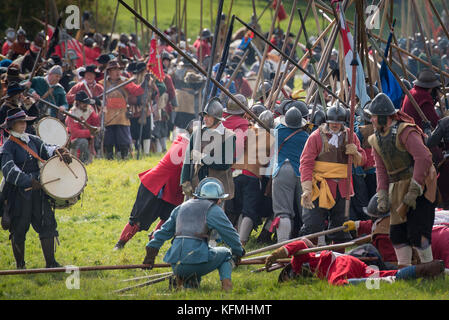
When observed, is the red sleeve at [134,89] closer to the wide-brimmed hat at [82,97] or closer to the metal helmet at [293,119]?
the wide-brimmed hat at [82,97]

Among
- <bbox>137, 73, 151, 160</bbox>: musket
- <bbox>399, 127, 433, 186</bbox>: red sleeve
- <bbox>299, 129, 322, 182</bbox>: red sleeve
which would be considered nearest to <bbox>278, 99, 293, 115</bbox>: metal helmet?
<bbox>299, 129, 322, 182</bbox>: red sleeve

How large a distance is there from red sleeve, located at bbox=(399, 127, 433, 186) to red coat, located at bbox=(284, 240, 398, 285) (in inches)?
37.0

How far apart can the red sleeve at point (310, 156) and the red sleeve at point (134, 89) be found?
8.07 meters

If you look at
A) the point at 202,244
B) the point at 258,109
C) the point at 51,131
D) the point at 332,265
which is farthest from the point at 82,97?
the point at 332,265

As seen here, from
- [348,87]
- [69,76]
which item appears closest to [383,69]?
[348,87]

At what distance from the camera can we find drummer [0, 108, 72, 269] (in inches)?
372

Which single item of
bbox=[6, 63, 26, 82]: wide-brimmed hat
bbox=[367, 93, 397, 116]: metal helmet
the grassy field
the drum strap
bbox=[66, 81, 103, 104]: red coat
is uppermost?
bbox=[6, 63, 26, 82]: wide-brimmed hat

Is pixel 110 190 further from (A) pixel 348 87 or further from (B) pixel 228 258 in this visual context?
(B) pixel 228 258

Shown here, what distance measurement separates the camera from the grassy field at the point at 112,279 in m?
7.49

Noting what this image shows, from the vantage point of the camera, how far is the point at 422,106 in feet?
35.7

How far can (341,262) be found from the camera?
8.02 meters

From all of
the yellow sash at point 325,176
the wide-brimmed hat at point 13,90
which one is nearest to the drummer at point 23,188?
the wide-brimmed hat at point 13,90

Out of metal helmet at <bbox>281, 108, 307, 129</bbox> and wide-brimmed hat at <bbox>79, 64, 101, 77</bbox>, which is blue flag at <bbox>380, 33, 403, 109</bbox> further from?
wide-brimmed hat at <bbox>79, 64, 101, 77</bbox>

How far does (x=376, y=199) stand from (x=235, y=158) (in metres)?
2.45
